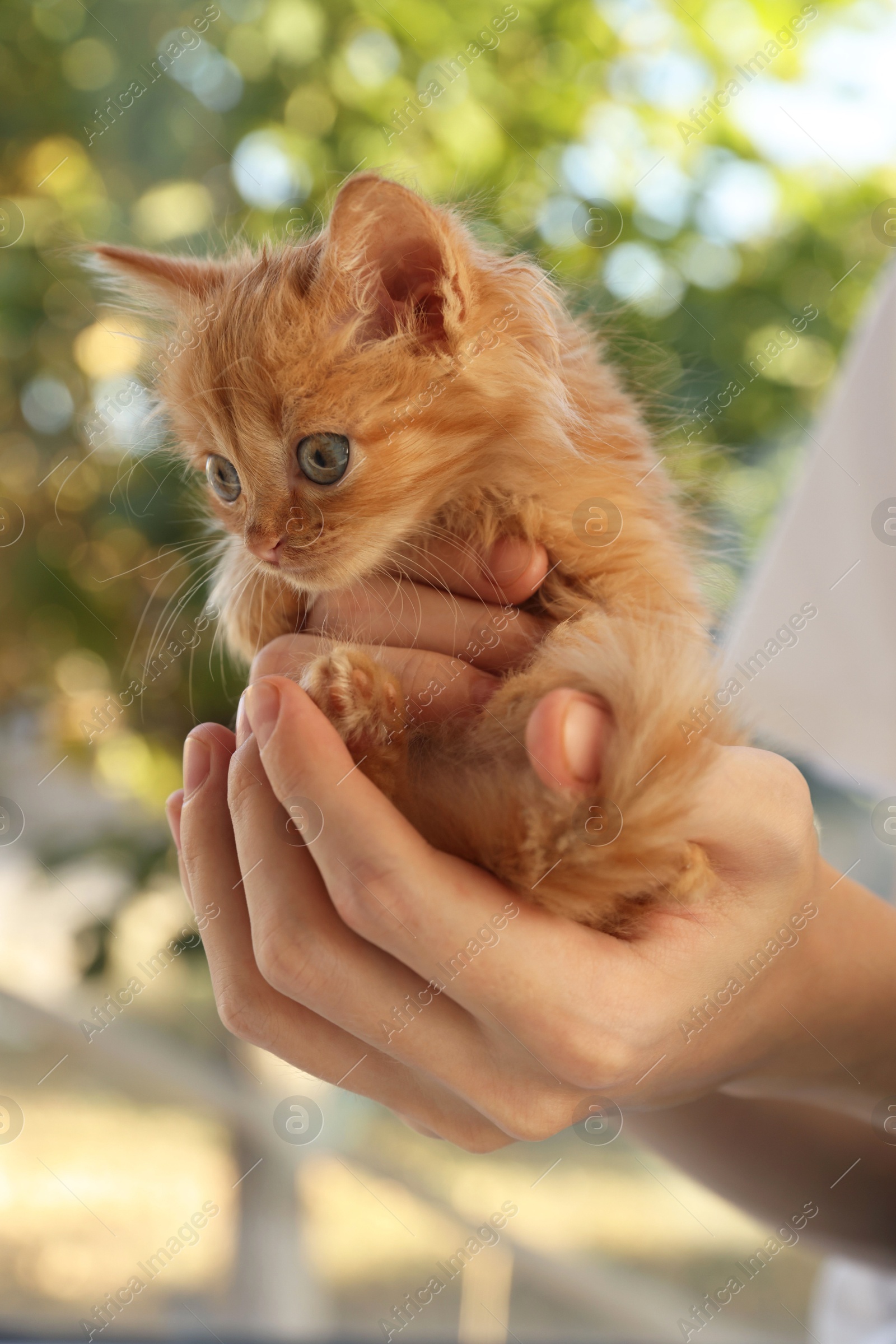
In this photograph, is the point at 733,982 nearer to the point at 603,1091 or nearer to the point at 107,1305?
the point at 603,1091

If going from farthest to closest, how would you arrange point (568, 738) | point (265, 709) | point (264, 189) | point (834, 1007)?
point (264, 189) < point (834, 1007) < point (265, 709) < point (568, 738)

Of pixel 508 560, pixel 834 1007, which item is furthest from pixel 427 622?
pixel 834 1007

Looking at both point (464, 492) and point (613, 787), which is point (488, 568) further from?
point (613, 787)

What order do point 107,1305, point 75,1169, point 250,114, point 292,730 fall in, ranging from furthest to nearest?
1. point 75,1169
2. point 107,1305
3. point 250,114
4. point 292,730

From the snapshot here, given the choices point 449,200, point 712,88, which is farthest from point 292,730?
point 712,88

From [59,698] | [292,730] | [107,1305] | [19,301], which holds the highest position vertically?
[19,301]

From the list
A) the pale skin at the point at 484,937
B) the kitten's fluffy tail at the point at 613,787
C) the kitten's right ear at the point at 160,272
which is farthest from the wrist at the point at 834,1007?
the kitten's right ear at the point at 160,272

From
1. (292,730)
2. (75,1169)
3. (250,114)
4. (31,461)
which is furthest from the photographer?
(75,1169)

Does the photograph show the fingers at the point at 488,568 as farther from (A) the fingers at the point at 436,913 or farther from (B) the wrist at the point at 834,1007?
(B) the wrist at the point at 834,1007
